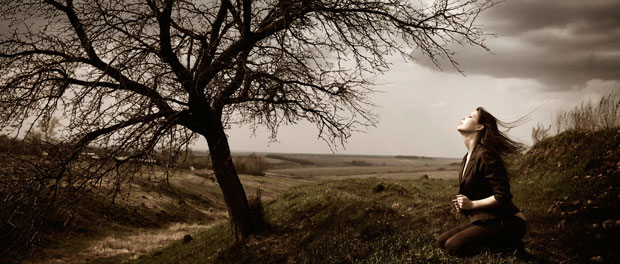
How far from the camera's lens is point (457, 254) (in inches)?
176

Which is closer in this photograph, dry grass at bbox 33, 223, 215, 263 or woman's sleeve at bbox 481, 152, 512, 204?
woman's sleeve at bbox 481, 152, 512, 204

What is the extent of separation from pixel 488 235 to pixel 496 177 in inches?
30.5

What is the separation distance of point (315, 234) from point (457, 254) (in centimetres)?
400

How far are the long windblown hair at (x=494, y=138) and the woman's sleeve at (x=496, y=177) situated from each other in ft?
0.53

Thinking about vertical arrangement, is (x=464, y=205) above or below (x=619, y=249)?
above

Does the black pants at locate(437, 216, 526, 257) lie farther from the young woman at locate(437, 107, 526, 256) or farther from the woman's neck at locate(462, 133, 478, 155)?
the woman's neck at locate(462, 133, 478, 155)

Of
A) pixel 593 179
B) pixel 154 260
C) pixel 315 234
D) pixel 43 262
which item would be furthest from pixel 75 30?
pixel 593 179

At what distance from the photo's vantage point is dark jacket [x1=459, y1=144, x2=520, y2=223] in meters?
3.93

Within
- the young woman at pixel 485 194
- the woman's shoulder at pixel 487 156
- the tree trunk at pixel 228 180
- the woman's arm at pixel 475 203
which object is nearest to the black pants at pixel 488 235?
the young woman at pixel 485 194

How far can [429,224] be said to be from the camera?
23.4 feet

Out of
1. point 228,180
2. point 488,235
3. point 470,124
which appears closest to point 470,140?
point 470,124

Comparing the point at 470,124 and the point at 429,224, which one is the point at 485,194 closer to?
the point at 470,124

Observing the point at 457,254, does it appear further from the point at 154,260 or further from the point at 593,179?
the point at 154,260

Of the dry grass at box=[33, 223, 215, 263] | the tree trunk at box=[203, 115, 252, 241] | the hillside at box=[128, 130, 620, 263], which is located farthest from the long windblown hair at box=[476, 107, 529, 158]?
the dry grass at box=[33, 223, 215, 263]
